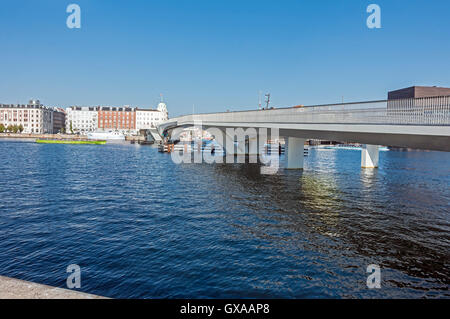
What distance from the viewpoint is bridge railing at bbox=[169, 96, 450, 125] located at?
640 inches

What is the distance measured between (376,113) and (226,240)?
1322cm

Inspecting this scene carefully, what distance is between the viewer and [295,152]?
150 feet

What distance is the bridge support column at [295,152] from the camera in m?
44.7

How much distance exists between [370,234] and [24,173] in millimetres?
37577

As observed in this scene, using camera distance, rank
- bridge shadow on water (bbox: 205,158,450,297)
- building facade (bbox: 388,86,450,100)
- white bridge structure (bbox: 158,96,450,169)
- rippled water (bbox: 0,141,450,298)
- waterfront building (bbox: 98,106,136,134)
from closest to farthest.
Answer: rippled water (bbox: 0,141,450,298)
bridge shadow on water (bbox: 205,158,450,297)
white bridge structure (bbox: 158,96,450,169)
building facade (bbox: 388,86,450,100)
waterfront building (bbox: 98,106,136,134)

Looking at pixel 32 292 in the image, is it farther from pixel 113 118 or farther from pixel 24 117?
pixel 24 117

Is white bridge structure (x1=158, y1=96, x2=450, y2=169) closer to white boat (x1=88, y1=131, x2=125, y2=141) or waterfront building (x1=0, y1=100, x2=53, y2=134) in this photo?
white boat (x1=88, y1=131, x2=125, y2=141)

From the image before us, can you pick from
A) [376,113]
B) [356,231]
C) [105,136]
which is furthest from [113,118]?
[356,231]

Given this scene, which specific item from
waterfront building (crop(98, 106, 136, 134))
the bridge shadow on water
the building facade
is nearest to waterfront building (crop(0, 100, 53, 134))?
waterfront building (crop(98, 106, 136, 134))

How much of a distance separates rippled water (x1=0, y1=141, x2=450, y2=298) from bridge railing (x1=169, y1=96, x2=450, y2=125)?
19.9ft

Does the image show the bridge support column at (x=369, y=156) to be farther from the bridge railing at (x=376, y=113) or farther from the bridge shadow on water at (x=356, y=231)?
the bridge railing at (x=376, y=113)

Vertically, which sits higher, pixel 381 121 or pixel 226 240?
pixel 381 121

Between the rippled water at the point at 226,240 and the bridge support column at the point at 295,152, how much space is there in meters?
17.2
